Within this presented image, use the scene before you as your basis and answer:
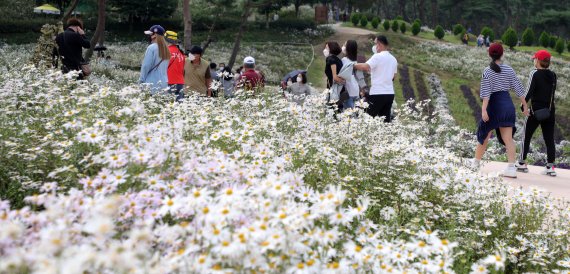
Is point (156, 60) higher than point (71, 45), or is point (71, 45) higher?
point (71, 45)

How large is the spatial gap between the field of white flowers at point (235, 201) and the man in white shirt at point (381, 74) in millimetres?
1697

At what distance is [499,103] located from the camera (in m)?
7.31

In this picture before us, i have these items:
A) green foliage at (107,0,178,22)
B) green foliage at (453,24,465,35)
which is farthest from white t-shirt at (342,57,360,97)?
green foliage at (453,24,465,35)

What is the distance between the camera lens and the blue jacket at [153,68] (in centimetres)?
782

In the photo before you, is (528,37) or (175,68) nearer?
(175,68)

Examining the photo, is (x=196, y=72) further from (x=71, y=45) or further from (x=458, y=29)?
(x=458, y=29)

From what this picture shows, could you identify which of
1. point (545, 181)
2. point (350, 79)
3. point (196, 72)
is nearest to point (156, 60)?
point (196, 72)

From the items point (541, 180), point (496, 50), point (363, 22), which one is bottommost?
point (541, 180)

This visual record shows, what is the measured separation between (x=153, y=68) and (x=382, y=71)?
10.9 feet

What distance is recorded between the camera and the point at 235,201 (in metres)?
2.32

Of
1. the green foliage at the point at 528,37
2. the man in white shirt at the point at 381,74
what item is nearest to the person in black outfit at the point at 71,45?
the man in white shirt at the point at 381,74

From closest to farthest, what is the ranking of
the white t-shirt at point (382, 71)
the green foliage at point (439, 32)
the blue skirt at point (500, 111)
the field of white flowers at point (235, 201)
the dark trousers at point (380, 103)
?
the field of white flowers at point (235, 201), the blue skirt at point (500, 111), the white t-shirt at point (382, 71), the dark trousers at point (380, 103), the green foliage at point (439, 32)

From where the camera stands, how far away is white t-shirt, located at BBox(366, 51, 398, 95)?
7.77 metres

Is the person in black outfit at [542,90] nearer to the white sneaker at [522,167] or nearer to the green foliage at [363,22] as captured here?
the white sneaker at [522,167]
